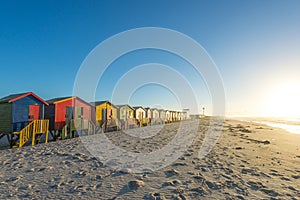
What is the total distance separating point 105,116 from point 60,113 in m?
6.59

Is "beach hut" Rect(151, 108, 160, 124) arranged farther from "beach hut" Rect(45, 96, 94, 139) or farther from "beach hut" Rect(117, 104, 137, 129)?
"beach hut" Rect(45, 96, 94, 139)

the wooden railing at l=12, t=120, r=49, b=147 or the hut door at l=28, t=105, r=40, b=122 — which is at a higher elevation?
the hut door at l=28, t=105, r=40, b=122

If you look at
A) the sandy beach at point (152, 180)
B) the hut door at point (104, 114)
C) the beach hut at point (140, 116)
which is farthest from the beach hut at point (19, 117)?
the beach hut at point (140, 116)

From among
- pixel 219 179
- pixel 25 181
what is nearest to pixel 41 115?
pixel 25 181

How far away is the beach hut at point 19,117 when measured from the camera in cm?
1259

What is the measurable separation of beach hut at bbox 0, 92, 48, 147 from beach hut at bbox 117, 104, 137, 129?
11.6 m

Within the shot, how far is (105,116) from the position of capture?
75.8 feet

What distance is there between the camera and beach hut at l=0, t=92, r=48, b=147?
1259 cm

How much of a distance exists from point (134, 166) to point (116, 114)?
1996cm

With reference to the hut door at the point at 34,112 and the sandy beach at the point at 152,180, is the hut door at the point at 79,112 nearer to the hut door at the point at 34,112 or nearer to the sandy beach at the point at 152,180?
the hut door at the point at 34,112

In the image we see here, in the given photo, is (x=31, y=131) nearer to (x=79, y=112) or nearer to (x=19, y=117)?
(x=19, y=117)

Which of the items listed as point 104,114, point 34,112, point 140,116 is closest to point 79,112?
point 104,114

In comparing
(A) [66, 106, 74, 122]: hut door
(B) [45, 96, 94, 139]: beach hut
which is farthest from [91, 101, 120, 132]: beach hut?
(A) [66, 106, 74, 122]: hut door

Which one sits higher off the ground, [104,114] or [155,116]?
[104,114]
